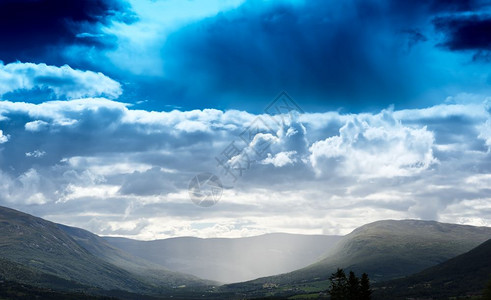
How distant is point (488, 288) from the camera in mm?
193000

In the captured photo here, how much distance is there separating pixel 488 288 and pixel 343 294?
6800 centimetres

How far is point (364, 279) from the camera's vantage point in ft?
554

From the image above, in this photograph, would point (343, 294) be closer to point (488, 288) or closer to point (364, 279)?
point (364, 279)

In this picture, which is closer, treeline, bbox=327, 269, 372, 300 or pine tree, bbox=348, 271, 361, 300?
pine tree, bbox=348, 271, 361, 300

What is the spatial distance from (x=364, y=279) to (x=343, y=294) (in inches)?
366

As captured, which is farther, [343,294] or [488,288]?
[488,288]

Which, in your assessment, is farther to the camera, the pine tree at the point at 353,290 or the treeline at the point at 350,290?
the treeline at the point at 350,290

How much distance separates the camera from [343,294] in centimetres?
16612

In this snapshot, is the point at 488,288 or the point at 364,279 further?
the point at 488,288

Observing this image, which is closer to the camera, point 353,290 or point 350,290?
point 353,290

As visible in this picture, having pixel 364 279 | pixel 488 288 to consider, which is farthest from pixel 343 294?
pixel 488 288

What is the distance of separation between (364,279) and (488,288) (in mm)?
60386
